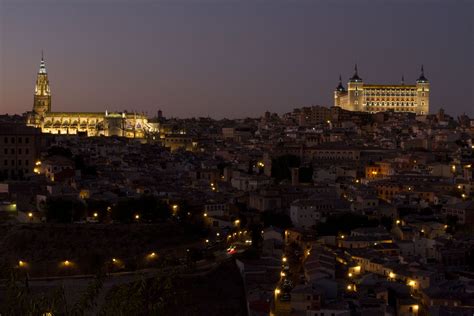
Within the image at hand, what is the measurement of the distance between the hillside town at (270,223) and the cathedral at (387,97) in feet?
72.1

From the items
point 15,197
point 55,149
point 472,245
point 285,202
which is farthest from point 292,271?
point 55,149

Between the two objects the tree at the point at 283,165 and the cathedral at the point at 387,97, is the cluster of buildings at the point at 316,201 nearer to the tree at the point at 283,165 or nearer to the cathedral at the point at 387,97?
the tree at the point at 283,165

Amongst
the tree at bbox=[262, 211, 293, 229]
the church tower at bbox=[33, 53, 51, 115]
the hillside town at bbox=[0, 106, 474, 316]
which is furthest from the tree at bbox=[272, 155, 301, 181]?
the church tower at bbox=[33, 53, 51, 115]

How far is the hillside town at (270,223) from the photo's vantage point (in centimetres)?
966

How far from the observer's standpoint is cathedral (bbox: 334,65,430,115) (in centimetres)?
4453

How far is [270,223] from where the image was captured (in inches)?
547

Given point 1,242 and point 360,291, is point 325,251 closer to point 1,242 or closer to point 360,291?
point 360,291

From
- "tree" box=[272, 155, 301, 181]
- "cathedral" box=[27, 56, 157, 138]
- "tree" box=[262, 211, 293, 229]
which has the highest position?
"cathedral" box=[27, 56, 157, 138]

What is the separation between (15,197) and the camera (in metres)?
14.4

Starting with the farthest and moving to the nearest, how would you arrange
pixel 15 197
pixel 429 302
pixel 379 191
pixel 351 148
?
pixel 351 148
pixel 379 191
pixel 15 197
pixel 429 302

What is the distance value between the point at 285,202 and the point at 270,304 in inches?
237

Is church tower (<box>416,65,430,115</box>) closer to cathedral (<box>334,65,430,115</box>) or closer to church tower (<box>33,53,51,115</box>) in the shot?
cathedral (<box>334,65,430,115</box>)

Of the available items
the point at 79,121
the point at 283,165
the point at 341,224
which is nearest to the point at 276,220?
the point at 341,224

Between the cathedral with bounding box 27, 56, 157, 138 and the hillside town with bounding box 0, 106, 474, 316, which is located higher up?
the cathedral with bounding box 27, 56, 157, 138
